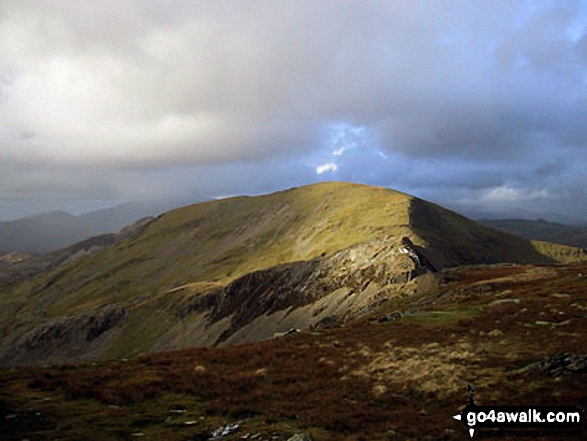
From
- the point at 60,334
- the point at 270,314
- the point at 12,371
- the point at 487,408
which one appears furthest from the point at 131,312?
the point at 487,408

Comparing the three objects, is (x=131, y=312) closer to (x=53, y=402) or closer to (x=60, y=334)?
(x=60, y=334)

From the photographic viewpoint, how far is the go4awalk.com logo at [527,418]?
1514cm

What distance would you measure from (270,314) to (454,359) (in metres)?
103

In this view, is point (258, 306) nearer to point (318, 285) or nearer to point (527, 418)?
point (318, 285)

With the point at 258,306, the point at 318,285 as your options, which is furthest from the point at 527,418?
the point at 258,306

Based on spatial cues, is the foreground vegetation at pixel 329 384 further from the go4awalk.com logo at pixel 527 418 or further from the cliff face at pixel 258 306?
the cliff face at pixel 258 306

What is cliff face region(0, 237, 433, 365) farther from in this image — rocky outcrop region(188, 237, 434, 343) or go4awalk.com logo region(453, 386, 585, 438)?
go4awalk.com logo region(453, 386, 585, 438)

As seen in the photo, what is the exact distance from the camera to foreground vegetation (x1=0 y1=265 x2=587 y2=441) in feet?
58.1

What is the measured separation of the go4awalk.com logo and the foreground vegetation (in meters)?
0.69

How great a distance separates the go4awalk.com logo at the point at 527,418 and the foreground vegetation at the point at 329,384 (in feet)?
2.28

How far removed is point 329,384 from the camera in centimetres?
2445

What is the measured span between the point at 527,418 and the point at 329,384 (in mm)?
11154

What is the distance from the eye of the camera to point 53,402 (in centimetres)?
2273

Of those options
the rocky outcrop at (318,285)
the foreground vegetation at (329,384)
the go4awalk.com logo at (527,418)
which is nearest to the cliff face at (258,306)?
the rocky outcrop at (318,285)
